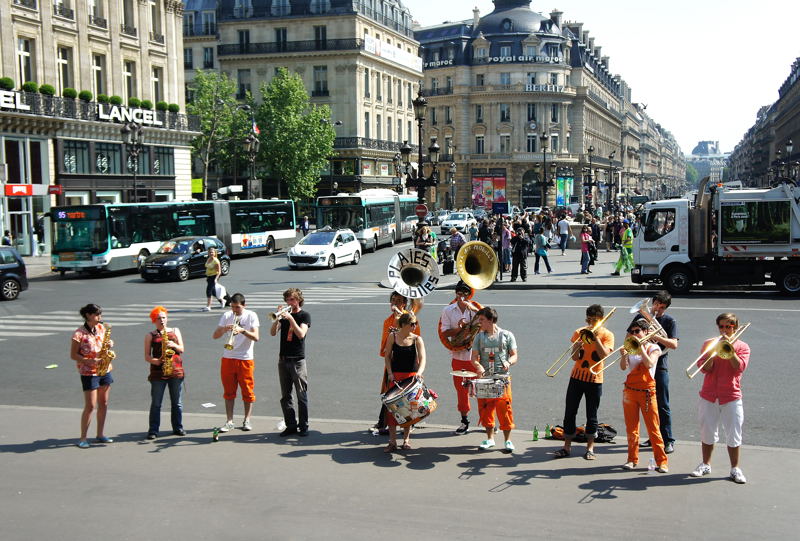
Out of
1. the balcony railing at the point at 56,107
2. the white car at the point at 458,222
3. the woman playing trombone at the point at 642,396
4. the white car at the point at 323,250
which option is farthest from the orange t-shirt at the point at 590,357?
→ the white car at the point at 458,222

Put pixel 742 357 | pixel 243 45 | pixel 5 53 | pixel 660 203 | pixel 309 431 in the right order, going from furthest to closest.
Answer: pixel 243 45 < pixel 5 53 < pixel 660 203 < pixel 309 431 < pixel 742 357

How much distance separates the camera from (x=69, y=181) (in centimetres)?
4159

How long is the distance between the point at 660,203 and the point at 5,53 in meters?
30.2

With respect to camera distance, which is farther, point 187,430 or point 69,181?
point 69,181

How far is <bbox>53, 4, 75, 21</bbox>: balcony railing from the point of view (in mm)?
40822

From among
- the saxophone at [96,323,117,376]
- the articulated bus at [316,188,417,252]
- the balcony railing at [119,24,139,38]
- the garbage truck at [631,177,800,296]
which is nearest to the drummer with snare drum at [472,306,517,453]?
the saxophone at [96,323,117,376]

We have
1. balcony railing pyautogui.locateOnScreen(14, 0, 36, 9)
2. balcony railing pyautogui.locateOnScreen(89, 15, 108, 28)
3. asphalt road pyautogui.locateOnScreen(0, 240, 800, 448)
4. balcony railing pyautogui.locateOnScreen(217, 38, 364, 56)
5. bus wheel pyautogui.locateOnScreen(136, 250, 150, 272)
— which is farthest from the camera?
balcony railing pyautogui.locateOnScreen(217, 38, 364, 56)

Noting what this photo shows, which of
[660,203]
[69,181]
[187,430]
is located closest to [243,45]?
[69,181]

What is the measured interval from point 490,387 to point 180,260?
22.8 metres

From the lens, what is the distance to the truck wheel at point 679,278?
2383cm

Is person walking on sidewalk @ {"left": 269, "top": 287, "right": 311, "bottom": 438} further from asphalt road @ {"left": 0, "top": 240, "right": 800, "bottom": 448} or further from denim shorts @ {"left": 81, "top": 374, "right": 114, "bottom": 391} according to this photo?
denim shorts @ {"left": 81, "top": 374, "right": 114, "bottom": 391}

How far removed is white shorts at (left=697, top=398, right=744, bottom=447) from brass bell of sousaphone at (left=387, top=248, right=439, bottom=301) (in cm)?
383

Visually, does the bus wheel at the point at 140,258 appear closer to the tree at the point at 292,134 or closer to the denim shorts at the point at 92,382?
the denim shorts at the point at 92,382

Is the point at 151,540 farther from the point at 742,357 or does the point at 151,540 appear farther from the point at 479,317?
the point at 742,357
